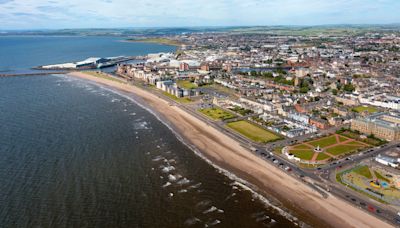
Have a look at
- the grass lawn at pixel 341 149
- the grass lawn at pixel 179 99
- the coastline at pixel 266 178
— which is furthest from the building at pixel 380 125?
the grass lawn at pixel 179 99

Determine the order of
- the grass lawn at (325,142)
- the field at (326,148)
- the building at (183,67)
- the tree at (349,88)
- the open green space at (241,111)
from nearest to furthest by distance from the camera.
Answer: the field at (326,148) → the grass lawn at (325,142) → the open green space at (241,111) → the tree at (349,88) → the building at (183,67)

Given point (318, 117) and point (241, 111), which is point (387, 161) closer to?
point (318, 117)

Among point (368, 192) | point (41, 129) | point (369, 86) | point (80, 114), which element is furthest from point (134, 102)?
point (369, 86)

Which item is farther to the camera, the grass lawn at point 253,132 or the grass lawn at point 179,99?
the grass lawn at point 179,99

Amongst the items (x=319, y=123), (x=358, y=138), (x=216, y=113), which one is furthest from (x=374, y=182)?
(x=216, y=113)

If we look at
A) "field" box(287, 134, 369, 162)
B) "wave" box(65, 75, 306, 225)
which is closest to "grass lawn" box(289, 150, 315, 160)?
"field" box(287, 134, 369, 162)

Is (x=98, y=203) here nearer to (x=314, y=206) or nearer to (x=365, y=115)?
(x=314, y=206)

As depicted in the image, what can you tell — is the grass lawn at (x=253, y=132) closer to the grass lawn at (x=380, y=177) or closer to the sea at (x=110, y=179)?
the sea at (x=110, y=179)

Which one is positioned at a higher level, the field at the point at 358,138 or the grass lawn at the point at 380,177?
the field at the point at 358,138
